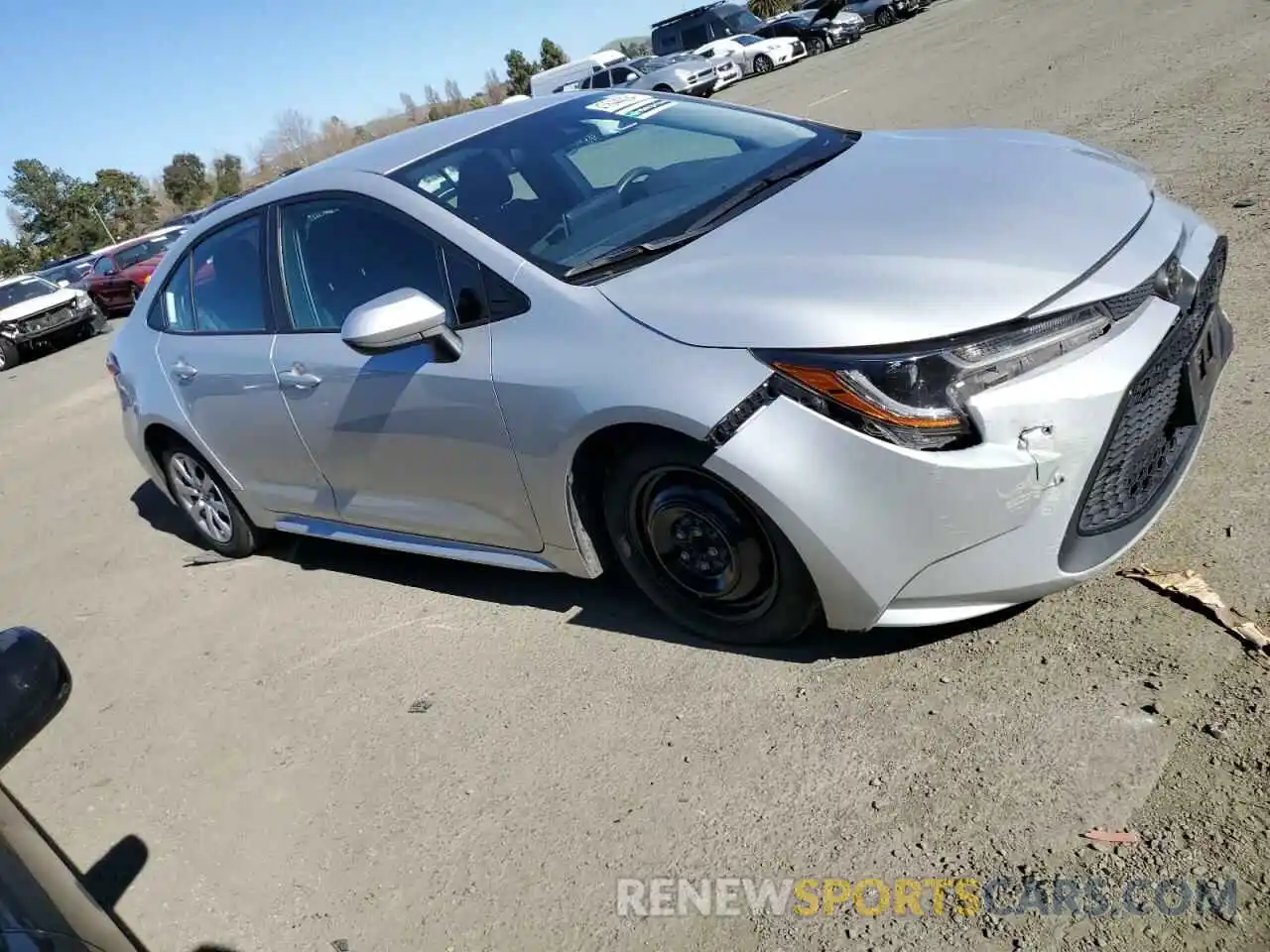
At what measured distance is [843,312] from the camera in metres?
2.73

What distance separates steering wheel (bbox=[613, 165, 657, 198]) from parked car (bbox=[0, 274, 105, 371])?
17233 millimetres

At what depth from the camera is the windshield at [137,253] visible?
2094cm

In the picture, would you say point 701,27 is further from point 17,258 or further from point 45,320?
point 17,258

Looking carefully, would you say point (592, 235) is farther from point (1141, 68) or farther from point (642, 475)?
point (1141, 68)

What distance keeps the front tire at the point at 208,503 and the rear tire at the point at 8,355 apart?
14.8m

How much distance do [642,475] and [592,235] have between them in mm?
874

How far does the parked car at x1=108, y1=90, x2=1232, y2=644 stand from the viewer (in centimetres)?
265

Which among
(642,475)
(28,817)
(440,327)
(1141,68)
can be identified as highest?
(440,327)

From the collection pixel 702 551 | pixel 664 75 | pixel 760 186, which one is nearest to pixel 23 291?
pixel 664 75

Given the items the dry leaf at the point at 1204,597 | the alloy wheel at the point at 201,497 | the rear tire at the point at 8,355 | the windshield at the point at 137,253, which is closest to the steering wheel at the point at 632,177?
Answer: the dry leaf at the point at 1204,597

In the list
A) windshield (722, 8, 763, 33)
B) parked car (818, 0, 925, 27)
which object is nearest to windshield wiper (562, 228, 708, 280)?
windshield (722, 8, 763, 33)

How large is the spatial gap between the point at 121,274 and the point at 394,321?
20.0 m

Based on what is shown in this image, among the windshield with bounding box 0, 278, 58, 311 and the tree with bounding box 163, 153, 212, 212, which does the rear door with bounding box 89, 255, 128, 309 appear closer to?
the windshield with bounding box 0, 278, 58, 311

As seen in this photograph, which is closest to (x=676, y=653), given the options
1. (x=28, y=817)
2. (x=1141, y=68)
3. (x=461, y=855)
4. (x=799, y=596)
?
(x=799, y=596)
